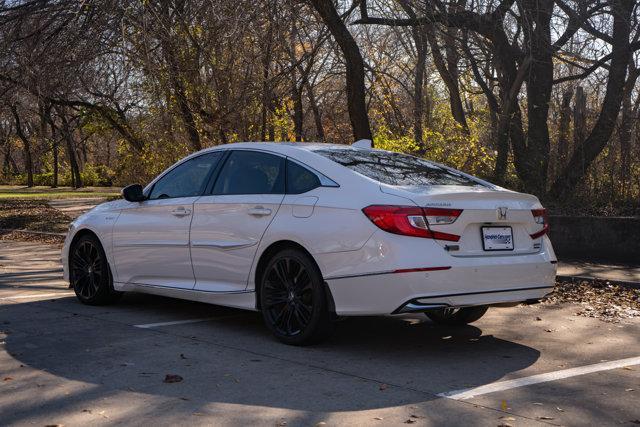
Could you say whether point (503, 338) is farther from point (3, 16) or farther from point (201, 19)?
point (3, 16)

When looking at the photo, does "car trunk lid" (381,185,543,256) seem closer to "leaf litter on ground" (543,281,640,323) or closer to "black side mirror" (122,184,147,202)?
"leaf litter on ground" (543,281,640,323)

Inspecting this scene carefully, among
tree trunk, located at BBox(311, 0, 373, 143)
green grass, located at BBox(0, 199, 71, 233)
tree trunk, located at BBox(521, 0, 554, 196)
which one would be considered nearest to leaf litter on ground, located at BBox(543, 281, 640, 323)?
tree trunk, located at BBox(521, 0, 554, 196)

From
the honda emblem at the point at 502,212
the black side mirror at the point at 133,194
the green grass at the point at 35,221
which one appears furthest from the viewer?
the green grass at the point at 35,221

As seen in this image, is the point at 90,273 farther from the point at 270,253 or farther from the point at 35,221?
the point at 35,221

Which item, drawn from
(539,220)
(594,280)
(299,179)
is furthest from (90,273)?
(594,280)

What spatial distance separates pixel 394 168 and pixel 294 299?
1.38 metres

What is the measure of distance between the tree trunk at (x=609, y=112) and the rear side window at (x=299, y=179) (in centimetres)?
796

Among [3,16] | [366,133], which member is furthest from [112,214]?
[3,16]

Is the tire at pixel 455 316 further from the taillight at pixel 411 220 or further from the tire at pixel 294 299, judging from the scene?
the taillight at pixel 411 220

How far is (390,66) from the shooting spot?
104 feet

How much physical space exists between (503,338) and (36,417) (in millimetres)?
3998

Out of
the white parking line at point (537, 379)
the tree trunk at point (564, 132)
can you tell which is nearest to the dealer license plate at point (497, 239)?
the white parking line at point (537, 379)

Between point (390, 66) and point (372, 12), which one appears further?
point (390, 66)

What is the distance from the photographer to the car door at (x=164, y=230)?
26.0 feet
